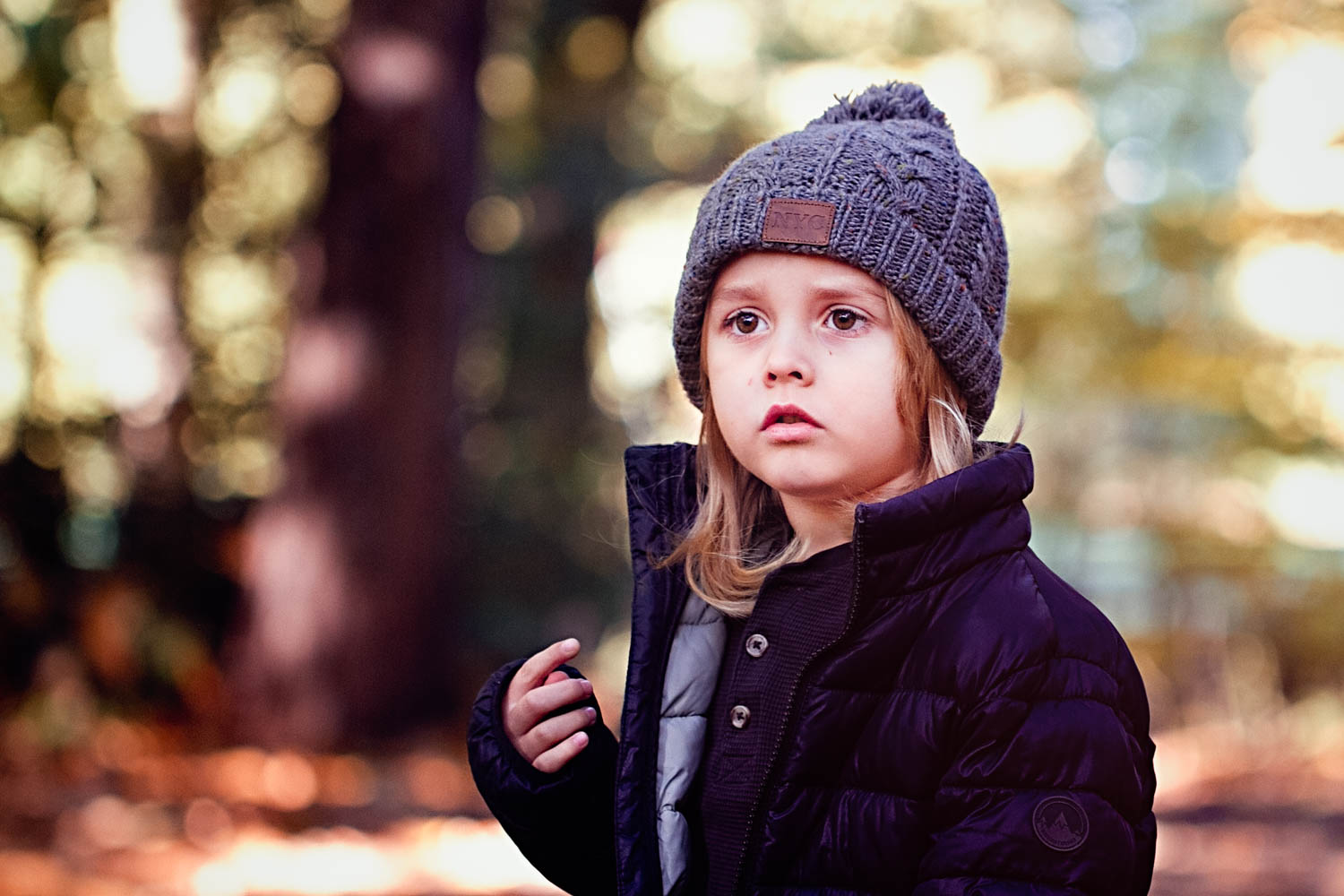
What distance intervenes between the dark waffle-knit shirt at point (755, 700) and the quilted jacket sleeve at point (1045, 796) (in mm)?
277

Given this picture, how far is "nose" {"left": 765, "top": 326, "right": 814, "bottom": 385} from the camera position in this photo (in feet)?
6.12

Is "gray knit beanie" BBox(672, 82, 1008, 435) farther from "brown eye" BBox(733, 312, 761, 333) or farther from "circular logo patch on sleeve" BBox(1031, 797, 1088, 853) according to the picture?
"circular logo patch on sleeve" BBox(1031, 797, 1088, 853)

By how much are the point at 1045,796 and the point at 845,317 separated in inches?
27.9

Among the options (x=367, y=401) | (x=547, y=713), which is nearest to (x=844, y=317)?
(x=547, y=713)

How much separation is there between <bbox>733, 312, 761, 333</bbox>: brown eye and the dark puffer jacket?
35cm

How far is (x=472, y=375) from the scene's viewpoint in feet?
30.7

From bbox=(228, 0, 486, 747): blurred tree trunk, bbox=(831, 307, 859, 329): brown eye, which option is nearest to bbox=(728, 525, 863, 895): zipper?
bbox=(831, 307, 859, 329): brown eye

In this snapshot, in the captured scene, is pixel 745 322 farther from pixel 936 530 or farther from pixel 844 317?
pixel 936 530

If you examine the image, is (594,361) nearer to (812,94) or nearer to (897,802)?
(812,94)

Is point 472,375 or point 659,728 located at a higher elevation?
point 472,375

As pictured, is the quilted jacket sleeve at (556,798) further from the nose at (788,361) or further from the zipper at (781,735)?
the nose at (788,361)

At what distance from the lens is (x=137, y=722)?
6.57 meters

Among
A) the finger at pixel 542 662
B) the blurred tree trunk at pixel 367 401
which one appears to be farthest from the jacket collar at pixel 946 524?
the blurred tree trunk at pixel 367 401

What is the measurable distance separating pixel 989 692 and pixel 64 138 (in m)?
7.74
